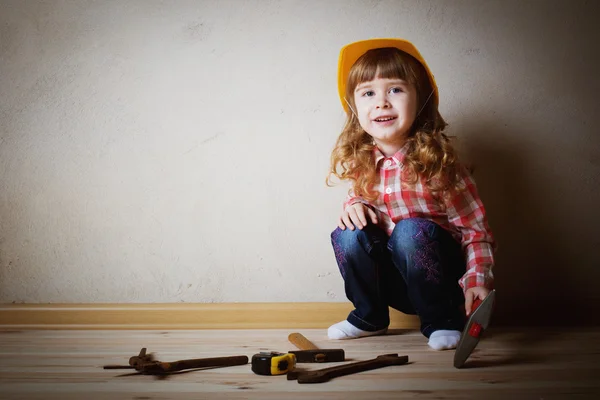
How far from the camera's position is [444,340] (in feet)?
3.94

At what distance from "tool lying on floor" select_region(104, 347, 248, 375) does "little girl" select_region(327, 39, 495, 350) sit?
0.38m

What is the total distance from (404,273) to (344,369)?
40cm

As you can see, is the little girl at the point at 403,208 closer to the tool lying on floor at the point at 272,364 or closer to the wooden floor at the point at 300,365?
the wooden floor at the point at 300,365

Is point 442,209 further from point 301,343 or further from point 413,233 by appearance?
point 301,343

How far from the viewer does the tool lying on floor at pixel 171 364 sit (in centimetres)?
99

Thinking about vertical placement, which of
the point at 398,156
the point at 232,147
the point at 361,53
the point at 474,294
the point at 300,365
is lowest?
the point at 300,365

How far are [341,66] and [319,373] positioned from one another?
0.83m

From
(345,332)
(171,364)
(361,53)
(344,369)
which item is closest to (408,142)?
(361,53)

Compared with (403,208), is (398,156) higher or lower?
higher

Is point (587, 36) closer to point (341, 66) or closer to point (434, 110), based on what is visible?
point (434, 110)

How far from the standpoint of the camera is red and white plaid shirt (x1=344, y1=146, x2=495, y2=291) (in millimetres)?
1281

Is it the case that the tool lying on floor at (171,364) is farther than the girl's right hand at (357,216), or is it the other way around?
the girl's right hand at (357,216)

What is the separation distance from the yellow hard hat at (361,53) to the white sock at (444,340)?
0.59m

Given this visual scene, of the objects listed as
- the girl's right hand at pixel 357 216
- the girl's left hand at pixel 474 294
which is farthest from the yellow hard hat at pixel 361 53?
the girl's left hand at pixel 474 294
